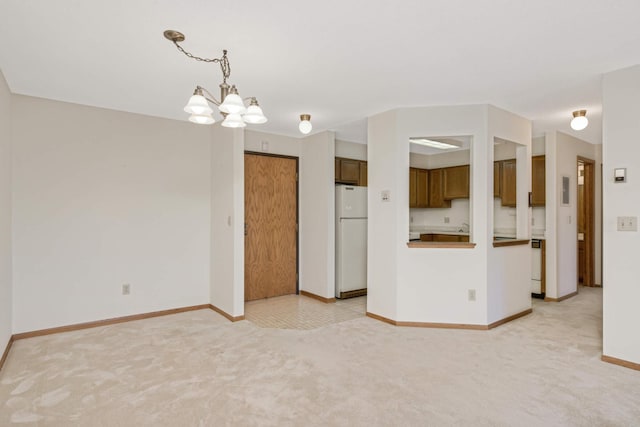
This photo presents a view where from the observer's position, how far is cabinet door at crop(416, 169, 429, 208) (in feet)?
20.6

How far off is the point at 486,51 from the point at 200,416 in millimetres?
3079

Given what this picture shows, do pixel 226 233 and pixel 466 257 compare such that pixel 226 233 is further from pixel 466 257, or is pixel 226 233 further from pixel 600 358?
pixel 600 358

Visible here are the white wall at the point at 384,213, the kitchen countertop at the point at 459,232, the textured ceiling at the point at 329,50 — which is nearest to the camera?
the textured ceiling at the point at 329,50

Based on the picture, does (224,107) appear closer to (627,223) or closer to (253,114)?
(253,114)

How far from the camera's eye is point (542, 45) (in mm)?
2420

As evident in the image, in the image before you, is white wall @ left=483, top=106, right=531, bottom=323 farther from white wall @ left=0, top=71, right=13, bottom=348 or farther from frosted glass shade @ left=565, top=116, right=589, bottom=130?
white wall @ left=0, top=71, right=13, bottom=348

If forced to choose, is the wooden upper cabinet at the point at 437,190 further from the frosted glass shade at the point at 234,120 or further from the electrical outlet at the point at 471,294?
the frosted glass shade at the point at 234,120

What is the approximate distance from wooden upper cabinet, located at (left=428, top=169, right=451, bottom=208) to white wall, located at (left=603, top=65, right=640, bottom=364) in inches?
132

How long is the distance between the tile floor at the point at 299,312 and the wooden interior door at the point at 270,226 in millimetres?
235

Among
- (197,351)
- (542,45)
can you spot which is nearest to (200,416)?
(197,351)

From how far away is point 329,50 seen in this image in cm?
250

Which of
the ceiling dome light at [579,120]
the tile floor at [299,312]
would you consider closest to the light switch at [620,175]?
the ceiling dome light at [579,120]

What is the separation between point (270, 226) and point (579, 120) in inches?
154

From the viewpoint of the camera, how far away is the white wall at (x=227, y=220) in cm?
400
